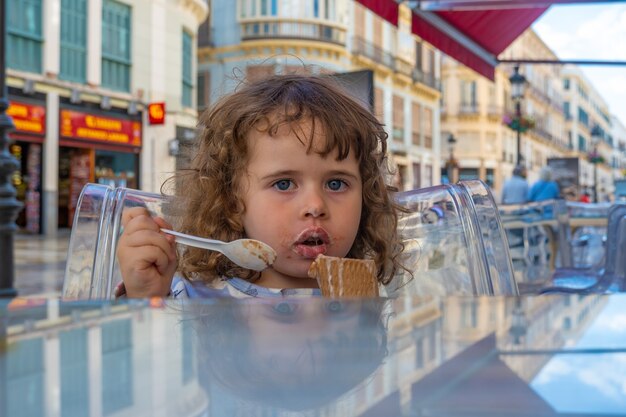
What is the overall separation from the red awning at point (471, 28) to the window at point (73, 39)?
994cm

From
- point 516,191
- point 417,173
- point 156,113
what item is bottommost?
point 516,191

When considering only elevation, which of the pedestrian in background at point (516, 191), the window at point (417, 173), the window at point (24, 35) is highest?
the window at point (24, 35)

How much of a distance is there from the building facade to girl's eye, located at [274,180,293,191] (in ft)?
37.5

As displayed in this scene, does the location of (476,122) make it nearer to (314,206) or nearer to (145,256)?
(314,206)

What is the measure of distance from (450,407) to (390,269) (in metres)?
1.19

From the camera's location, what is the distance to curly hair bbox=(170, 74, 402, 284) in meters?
1.33

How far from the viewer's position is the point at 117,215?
4.39ft

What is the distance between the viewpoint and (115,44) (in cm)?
1380

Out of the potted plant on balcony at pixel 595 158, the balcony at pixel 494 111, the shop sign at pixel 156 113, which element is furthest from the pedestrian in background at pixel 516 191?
the balcony at pixel 494 111

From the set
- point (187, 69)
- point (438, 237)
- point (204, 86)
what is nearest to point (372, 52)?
point (204, 86)

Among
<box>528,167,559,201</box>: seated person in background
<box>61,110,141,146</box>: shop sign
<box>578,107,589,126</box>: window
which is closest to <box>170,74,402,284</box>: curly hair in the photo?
<box>528,167,559,201</box>: seated person in background

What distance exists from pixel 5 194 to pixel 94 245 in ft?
11.4

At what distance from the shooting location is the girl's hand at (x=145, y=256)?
112 centimetres

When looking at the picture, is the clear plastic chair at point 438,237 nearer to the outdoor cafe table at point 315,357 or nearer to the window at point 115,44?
the outdoor cafe table at point 315,357
